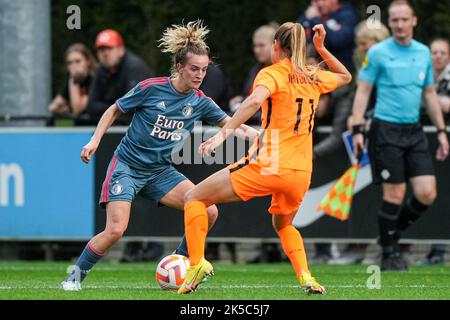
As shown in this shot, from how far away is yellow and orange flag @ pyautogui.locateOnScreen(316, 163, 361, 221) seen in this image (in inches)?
523

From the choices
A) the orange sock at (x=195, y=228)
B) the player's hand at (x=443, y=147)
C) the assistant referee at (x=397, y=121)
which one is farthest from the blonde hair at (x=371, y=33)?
the orange sock at (x=195, y=228)

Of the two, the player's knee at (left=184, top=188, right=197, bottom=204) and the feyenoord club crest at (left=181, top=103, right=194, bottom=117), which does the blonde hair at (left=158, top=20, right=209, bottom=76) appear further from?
the player's knee at (left=184, top=188, right=197, bottom=204)

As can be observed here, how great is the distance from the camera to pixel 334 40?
14008 mm

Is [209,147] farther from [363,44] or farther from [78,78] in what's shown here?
[78,78]

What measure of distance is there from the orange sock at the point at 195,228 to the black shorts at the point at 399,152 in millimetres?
3172

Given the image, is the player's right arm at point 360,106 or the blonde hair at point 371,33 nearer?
the player's right arm at point 360,106

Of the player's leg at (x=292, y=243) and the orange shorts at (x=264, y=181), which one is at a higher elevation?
the orange shorts at (x=264, y=181)

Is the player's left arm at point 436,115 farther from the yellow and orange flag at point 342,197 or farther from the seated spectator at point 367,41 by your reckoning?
the yellow and orange flag at point 342,197

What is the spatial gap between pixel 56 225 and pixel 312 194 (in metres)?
2.83

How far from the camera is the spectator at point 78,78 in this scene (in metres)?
15.0

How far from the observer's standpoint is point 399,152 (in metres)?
11.8

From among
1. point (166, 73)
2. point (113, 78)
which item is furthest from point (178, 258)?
point (166, 73)

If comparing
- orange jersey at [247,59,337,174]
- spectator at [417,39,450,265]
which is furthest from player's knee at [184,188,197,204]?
spectator at [417,39,450,265]

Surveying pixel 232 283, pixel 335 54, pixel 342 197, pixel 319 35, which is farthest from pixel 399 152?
pixel 319 35
